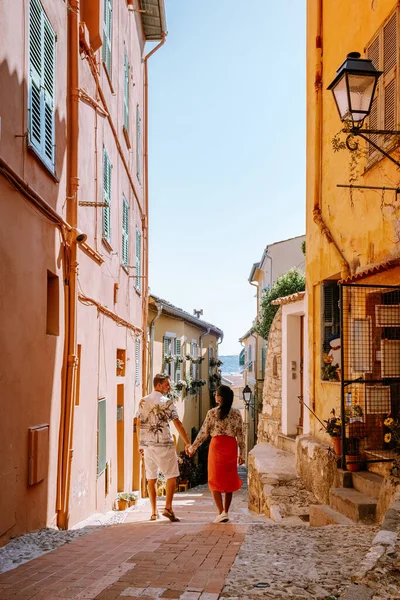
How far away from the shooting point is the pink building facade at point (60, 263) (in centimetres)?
538

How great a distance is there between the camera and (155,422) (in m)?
7.57

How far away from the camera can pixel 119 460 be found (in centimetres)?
1280

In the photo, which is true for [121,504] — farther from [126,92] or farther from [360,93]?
[126,92]

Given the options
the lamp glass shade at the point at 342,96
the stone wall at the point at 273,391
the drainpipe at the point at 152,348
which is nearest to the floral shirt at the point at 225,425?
the lamp glass shade at the point at 342,96

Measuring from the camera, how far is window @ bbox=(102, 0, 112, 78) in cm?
1071

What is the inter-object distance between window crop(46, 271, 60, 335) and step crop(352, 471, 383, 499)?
3.91m

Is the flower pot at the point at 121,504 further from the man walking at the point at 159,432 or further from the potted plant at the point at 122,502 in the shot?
the man walking at the point at 159,432

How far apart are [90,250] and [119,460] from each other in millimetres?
5770

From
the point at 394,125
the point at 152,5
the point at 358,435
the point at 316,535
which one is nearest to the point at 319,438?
the point at 358,435

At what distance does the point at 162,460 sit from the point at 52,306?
234cm

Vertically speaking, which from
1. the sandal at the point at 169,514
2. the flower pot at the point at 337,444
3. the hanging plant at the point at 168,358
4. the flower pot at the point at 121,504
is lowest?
the flower pot at the point at 121,504

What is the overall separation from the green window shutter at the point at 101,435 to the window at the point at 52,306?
290 centimetres

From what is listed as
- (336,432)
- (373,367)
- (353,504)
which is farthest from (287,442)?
(353,504)

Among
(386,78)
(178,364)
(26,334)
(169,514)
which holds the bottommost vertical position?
(169,514)
